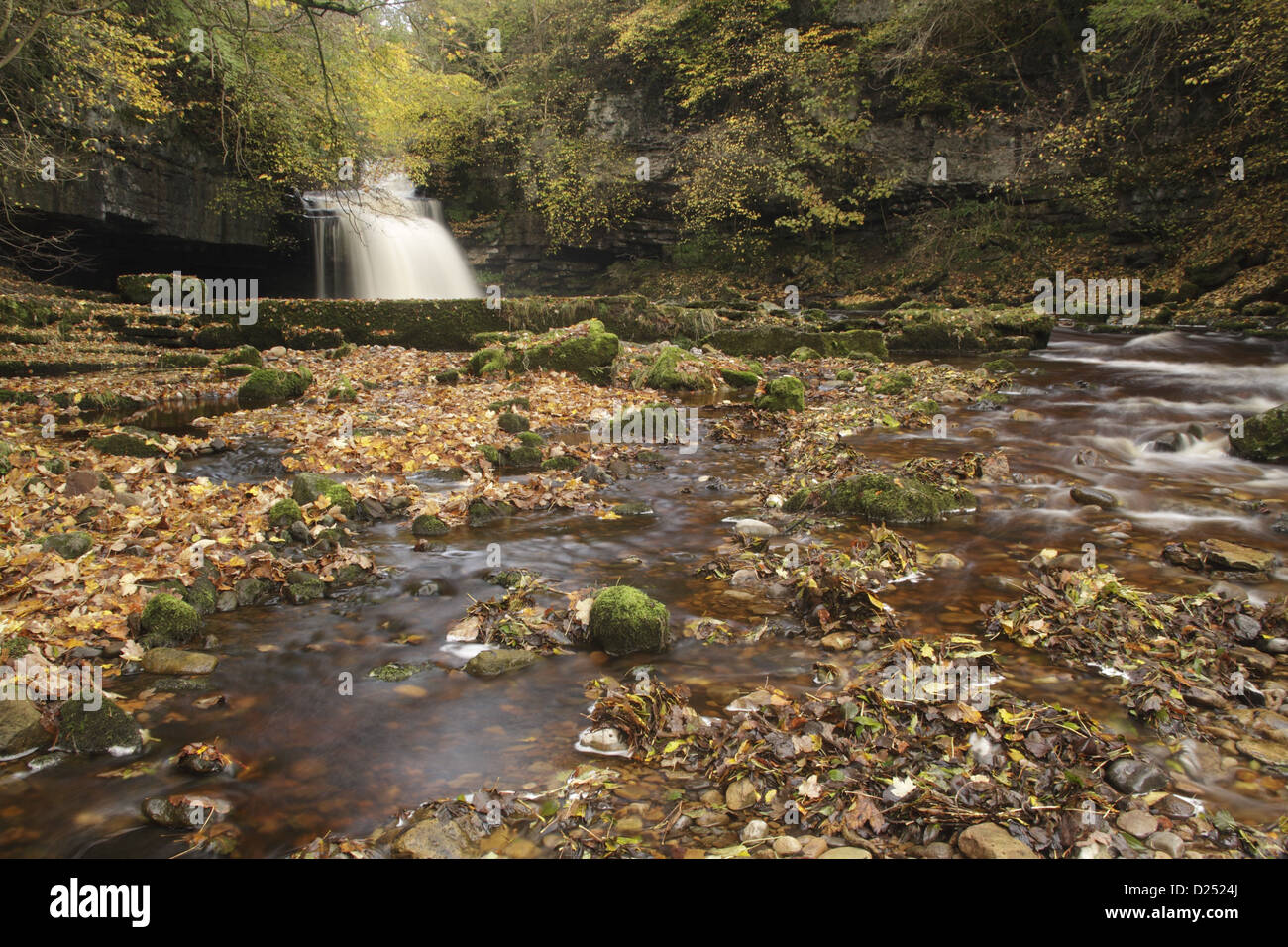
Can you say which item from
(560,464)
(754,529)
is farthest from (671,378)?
(754,529)

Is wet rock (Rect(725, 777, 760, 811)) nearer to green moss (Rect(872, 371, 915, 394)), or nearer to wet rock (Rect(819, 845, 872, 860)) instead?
wet rock (Rect(819, 845, 872, 860))

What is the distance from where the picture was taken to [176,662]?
4.11 m

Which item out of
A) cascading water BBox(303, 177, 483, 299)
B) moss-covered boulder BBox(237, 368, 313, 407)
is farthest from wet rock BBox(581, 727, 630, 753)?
cascading water BBox(303, 177, 483, 299)

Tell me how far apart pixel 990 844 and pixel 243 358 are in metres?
14.8

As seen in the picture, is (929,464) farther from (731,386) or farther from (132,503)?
(132,503)

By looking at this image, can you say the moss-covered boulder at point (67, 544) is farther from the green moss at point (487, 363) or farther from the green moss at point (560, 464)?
the green moss at point (487, 363)

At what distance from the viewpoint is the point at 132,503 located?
625 centimetres

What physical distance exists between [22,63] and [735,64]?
24761 millimetres

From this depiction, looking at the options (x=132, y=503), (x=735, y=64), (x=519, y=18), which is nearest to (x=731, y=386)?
(x=132, y=503)

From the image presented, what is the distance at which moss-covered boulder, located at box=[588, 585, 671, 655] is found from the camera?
14.1ft

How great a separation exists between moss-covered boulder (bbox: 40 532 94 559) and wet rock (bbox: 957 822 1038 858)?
577 centimetres

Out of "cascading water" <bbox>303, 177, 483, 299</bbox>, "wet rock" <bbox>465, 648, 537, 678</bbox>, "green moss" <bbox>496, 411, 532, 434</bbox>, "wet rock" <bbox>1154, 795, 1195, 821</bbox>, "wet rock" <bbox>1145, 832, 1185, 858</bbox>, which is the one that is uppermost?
"cascading water" <bbox>303, 177, 483, 299</bbox>

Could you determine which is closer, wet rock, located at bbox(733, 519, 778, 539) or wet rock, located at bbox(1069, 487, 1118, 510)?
wet rock, located at bbox(733, 519, 778, 539)
